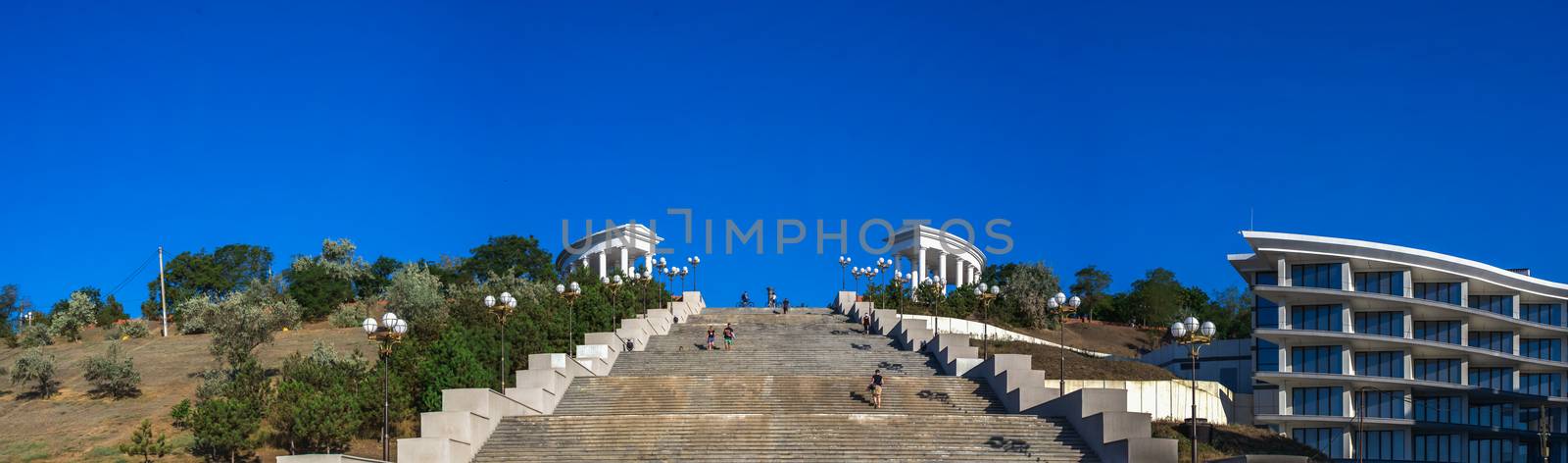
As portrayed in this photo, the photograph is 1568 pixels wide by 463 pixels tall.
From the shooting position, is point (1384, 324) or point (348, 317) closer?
point (1384, 324)

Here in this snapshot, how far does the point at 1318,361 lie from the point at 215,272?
65365 mm

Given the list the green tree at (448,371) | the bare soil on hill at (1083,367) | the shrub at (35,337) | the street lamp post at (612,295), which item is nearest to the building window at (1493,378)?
the bare soil on hill at (1083,367)

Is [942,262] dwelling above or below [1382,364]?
above

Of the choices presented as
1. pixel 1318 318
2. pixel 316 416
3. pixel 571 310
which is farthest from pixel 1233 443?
pixel 1318 318

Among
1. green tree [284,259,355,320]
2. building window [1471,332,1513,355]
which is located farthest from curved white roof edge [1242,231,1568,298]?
green tree [284,259,355,320]

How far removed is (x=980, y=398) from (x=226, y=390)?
808 inches

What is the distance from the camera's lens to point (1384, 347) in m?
60.9

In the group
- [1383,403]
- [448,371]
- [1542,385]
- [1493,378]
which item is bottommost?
[1383,403]

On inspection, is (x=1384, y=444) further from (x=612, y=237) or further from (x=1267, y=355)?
(x=612, y=237)

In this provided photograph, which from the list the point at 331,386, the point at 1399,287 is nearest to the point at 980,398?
the point at 331,386

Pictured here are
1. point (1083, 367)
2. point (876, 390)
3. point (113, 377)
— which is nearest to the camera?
point (876, 390)

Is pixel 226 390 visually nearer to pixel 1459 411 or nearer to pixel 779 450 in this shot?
pixel 779 450

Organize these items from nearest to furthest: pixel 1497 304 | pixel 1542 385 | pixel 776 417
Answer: pixel 776 417 → pixel 1497 304 → pixel 1542 385

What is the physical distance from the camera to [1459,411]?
203 feet
